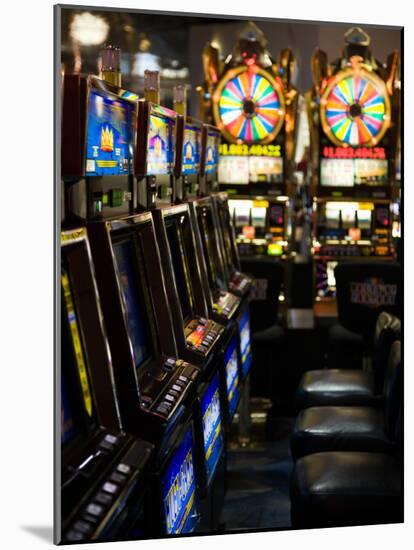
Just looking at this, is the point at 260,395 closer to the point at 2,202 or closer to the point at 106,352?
the point at 2,202

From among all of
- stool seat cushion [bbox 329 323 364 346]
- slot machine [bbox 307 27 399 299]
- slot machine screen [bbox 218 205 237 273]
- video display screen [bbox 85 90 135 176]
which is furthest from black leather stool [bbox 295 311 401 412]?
slot machine [bbox 307 27 399 299]

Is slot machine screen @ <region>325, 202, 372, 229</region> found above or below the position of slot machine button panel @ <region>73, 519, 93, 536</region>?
above

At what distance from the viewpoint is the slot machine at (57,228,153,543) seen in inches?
87.4

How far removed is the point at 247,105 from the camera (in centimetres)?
772

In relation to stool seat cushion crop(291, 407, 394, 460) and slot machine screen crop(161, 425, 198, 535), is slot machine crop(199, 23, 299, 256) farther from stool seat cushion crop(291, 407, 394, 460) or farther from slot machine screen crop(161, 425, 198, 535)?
slot machine screen crop(161, 425, 198, 535)

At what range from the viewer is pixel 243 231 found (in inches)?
300

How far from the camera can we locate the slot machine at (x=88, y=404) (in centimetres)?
222

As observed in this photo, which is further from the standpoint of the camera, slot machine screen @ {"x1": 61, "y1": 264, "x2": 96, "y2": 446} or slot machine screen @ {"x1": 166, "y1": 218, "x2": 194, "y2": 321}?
slot machine screen @ {"x1": 166, "y1": 218, "x2": 194, "y2": 321}

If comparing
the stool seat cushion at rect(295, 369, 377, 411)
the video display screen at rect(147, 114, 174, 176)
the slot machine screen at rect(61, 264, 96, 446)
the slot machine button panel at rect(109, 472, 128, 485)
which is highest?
the video display screen at rect(147, 114, 174, 176)

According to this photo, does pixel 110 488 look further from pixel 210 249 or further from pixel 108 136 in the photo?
pixel 210 249

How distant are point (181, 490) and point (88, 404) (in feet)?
2.08

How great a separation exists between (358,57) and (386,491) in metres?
4.96

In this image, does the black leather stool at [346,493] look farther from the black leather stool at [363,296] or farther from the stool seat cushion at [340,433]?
the black leather stool at [363,296]

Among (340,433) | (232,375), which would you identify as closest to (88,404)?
(340,433)
